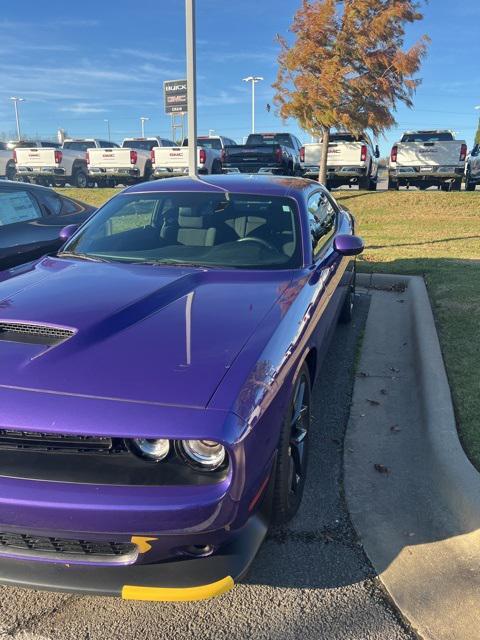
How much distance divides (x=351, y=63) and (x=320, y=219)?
10891 millimetres

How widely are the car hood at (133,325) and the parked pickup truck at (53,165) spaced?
1701 centimetres

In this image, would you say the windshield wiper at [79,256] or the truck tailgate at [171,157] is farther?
the truck tailgate at [171,157]

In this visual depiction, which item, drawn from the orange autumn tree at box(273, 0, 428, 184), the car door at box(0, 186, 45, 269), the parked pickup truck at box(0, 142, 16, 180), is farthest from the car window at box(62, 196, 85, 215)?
the parked pickup truck at box(0, 142, 16, 180)

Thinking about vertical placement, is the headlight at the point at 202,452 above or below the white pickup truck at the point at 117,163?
below

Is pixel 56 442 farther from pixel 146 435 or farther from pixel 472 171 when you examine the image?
pixel 472 171

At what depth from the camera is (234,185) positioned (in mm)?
4180

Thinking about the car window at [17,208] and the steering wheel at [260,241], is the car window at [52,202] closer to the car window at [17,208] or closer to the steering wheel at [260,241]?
the car window at [17,208]

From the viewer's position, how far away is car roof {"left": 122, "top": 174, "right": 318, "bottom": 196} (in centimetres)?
407

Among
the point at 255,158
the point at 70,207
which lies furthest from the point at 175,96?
the point at 255,158

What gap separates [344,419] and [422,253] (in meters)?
5.96

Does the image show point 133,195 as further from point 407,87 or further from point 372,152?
point 372,152

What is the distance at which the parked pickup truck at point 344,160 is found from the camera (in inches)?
637

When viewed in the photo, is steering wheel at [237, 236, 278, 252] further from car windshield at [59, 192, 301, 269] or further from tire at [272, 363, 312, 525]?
tire at [272, 363, 312, 525]

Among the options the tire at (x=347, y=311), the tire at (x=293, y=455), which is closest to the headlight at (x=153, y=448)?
the tire at (x=293, y=455)
